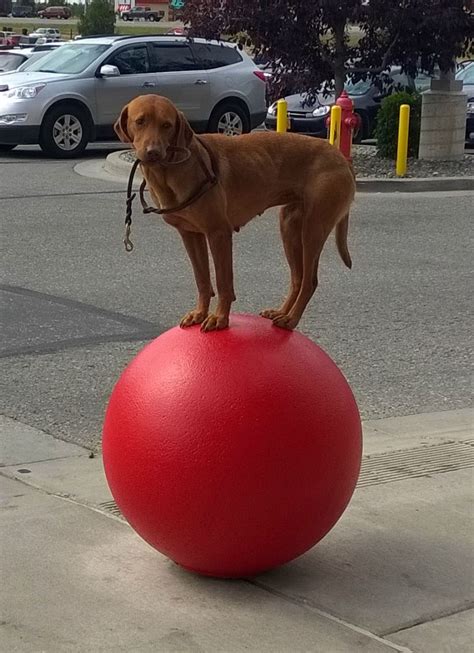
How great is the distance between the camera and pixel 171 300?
29.2 feet

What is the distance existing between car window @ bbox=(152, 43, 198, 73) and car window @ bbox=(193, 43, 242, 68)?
0.17m

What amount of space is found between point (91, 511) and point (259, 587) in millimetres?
1046

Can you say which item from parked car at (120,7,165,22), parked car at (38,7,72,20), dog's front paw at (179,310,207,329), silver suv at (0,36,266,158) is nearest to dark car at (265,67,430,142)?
silver suv at (0,36,266,158)

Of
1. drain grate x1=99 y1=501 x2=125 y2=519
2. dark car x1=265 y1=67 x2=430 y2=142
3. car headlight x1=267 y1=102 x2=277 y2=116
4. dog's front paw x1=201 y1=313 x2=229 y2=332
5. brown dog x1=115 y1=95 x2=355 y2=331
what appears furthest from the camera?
car headlight x1=267 y1=102 x2=277 y2=116

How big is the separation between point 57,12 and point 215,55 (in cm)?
8400

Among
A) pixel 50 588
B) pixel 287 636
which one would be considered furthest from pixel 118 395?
pixel 287 636

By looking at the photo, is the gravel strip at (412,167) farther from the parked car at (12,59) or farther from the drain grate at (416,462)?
the drain grate at (416,462)

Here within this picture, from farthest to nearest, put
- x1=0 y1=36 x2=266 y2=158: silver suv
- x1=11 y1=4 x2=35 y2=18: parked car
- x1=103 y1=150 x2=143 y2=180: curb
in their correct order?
x1=11 y1=4 x2=35 y2=18: parked car, x1=0 y1=36 x2=266 y2=158: silver suv, x1=103 y1=150 x2=143 y2=180: curb

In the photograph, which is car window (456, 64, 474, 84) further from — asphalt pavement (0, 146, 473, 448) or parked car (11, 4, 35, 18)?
parked car (11, 4, 35, 18)

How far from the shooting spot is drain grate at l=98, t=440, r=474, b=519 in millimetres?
5461

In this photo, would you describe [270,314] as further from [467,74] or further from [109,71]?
[467,74]

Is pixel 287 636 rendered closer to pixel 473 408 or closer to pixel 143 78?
pixel 473 408

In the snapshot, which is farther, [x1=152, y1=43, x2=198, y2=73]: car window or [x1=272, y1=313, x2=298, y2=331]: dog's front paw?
[x1=152, y1=43, x2=198, y2=73]: car window

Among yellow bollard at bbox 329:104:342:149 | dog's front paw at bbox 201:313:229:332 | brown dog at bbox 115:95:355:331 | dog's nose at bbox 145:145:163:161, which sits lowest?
yellow bollard at bbox 329:104:342:149
